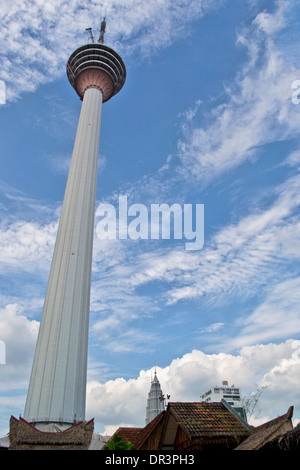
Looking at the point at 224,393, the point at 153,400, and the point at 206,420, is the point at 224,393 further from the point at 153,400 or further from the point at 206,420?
the point at 206,420

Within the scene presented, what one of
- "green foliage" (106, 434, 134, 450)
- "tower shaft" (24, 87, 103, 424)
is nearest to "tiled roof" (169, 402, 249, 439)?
"green foliage" (106, 434, 134, 450)

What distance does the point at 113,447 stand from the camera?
699 inches

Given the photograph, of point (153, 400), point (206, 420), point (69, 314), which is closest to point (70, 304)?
point (69, 314)

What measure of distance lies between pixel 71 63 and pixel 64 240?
112 feet

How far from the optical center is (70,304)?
34875mm

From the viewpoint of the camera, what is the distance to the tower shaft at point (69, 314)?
30.7 meters

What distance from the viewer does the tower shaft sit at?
30.7 m

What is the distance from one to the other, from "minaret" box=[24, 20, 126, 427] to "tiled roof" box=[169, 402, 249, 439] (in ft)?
56.5

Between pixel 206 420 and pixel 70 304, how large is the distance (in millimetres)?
21416

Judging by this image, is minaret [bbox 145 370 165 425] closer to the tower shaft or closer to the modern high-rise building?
the modern high-rise building

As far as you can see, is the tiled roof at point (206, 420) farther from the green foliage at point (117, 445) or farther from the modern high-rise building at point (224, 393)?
the modern high-rise building at point (224, 393)
